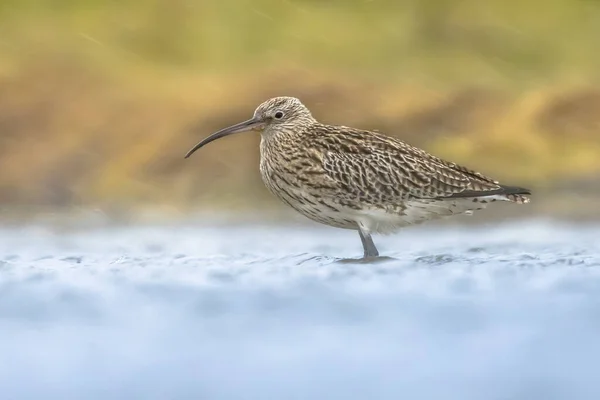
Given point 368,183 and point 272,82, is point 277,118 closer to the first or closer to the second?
point 368,183

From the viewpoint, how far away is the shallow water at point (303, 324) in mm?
5637

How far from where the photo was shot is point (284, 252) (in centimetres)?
948

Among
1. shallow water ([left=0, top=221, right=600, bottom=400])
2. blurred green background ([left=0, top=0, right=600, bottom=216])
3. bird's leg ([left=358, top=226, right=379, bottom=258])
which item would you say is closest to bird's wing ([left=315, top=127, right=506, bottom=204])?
bird's leg ([left=358, top=226, right=379, bottom=258])

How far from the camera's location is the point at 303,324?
658 centimetres

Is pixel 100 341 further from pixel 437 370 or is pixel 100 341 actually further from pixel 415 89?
pixel 415 89

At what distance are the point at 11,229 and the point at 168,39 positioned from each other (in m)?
3.78

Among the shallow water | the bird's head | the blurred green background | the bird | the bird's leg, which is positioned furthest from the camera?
the blurred green background

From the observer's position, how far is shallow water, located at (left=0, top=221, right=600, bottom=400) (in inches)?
222

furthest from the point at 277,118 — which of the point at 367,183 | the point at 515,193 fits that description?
the point at 515,193

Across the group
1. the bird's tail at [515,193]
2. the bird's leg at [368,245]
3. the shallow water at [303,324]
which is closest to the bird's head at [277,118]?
the shallow water at [303,324]

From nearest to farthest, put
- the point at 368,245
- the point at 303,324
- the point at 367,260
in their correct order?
the point at 303,324
the point at 367,260
the point at 368,245

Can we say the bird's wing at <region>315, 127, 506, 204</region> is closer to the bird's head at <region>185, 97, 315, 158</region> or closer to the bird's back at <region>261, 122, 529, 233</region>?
the bird's back at <region>261, 122, 529, 233</region>

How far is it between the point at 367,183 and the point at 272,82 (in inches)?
216

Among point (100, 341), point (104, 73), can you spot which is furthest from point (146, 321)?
point (104, 73)
